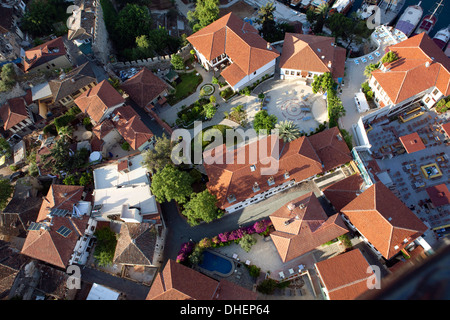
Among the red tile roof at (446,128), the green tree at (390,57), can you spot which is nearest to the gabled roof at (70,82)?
the green tree at (390,57)

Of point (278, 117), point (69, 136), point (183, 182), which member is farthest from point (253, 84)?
point (69, 136)

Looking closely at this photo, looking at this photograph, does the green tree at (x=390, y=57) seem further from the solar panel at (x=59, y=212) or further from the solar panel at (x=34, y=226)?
the solar panel at (x=34, y=226)

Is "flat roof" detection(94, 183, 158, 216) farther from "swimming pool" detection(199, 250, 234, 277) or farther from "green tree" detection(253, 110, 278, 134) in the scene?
"green tree" detection(253, 110, 278, 134)

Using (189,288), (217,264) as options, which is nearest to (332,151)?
(217,264)

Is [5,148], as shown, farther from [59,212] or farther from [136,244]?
[136,244]

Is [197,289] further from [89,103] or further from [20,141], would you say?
[20,141]

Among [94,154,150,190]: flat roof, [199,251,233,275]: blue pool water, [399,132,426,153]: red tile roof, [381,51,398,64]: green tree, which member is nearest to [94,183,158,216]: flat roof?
[94,154,150,190]: flat roof
